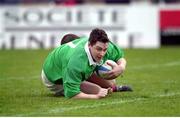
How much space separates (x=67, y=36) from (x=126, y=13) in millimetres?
14440

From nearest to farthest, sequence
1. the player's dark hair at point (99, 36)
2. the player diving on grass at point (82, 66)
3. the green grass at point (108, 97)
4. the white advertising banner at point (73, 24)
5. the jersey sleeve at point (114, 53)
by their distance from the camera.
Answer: the green grass at point (108, 97) → the player's dark hair at point (99, 36) → the player diving on grass at point (82, 66) → the jersey sleeve at point (114, 53) → the white advertising banner at point (73, 24)

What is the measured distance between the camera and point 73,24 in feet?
85.8

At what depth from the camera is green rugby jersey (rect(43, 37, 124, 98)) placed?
10930mm

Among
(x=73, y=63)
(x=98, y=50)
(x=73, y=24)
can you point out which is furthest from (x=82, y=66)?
(x=73, y=24)

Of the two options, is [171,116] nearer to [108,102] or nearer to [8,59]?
[108,102]

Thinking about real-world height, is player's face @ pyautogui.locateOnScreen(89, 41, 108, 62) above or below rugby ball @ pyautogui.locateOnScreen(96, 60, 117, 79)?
above

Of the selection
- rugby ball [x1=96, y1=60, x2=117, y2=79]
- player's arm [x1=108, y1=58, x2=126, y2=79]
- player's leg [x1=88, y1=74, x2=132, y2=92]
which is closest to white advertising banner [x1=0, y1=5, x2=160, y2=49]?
player's leg [x1=88, y1=74, x2=132, y2=92]

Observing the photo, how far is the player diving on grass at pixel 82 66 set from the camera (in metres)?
10.8

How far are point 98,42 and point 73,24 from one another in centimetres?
1548

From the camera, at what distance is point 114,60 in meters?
11.5

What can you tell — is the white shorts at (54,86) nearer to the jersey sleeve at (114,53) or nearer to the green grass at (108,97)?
the green grass at (108,97)

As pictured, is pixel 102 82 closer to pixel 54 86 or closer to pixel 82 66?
pixel 54 86

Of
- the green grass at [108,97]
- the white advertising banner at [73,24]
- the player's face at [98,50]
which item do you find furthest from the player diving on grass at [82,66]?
the white advertising banner at [73,24]

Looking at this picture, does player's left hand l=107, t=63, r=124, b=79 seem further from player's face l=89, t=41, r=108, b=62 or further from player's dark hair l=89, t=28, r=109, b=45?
player's dark hair l=89, t=28, r=109, b=45
